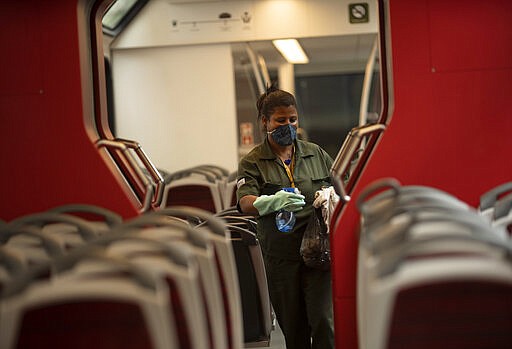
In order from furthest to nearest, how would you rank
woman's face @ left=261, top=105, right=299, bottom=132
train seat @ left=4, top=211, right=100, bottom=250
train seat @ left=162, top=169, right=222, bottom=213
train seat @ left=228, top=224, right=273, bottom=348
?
train seat @ left=162, top=169, right=222, bottom=213 < woman's face @ left=261, top=105, right=299, bottom=132 < train seat @ left=228, top=224, right=273, bottom=348 < train seat @ left=4, top=211, right=100, bottom=250

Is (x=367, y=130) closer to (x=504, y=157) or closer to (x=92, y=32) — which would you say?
(x=504, y=157)

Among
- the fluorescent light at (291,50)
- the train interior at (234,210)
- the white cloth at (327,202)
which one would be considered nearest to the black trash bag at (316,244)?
the white cloth at (327,202)

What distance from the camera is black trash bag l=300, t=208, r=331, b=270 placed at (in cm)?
465

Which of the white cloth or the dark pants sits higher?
the white cloth

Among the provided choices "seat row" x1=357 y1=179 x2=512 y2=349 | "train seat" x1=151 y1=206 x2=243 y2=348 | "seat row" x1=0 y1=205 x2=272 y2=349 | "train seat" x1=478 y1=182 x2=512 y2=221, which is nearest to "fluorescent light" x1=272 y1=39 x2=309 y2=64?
"train seat" x1=478 y1=182 x2=512 y2=221

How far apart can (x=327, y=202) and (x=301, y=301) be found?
59cm

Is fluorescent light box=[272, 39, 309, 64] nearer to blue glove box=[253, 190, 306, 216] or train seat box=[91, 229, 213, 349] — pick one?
blue glove box=[253, 190, 306, 216]

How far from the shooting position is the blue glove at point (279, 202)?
4676mm

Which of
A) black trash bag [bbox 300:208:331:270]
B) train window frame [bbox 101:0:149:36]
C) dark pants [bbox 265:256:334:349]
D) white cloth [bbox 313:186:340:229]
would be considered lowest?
dark pants [bbox 265:256:334:349]

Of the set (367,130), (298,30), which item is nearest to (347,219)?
(367,130)

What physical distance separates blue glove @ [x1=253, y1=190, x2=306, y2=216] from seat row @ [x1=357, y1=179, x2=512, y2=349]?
1.53 m

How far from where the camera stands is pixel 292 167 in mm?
5059

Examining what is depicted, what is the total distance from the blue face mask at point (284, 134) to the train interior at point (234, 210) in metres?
0.44

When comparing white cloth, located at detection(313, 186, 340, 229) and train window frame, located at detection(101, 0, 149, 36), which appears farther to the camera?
train window frame, located at detection(101, 0, 149, 36)
